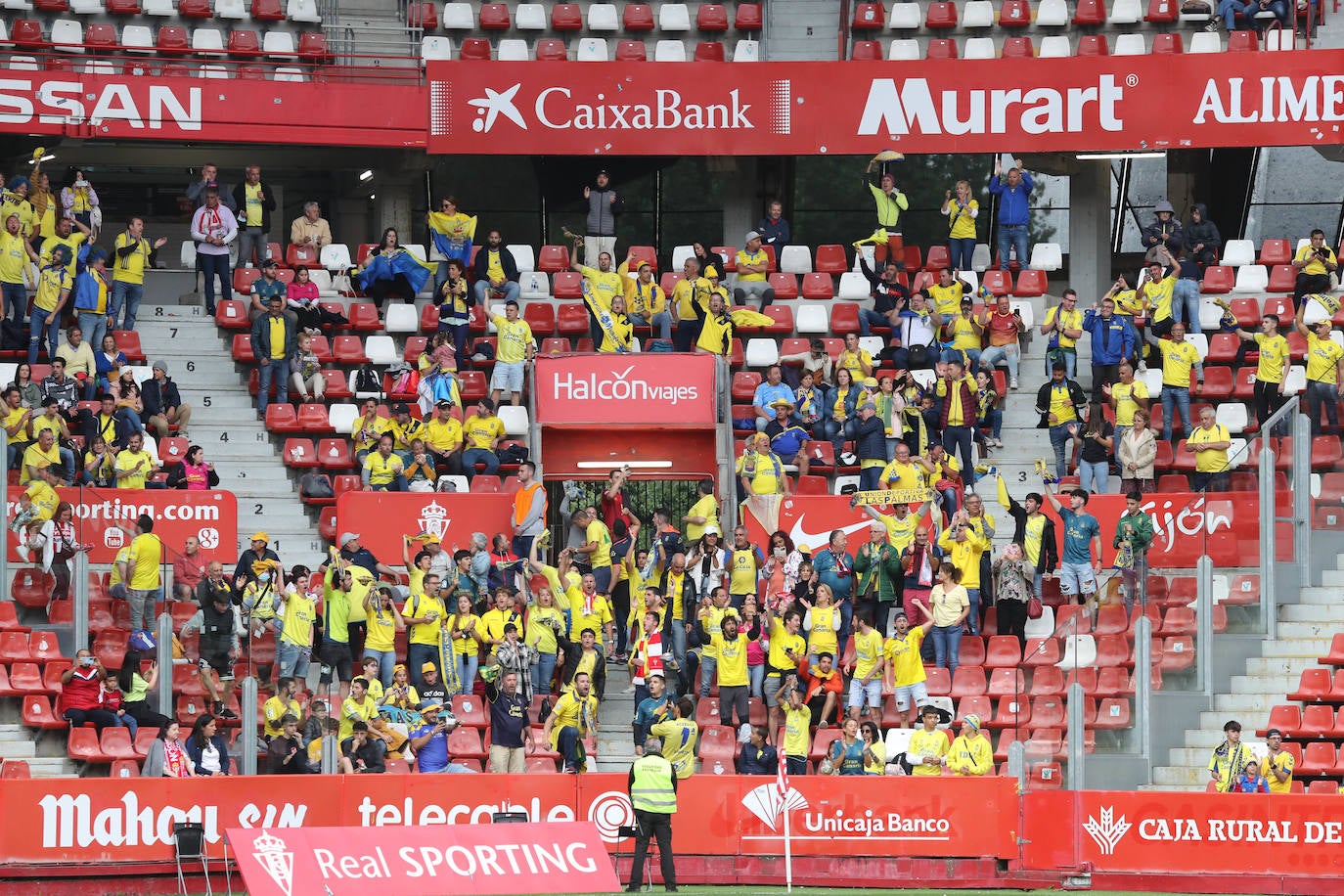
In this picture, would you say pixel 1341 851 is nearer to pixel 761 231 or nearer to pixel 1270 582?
pixel 1270 582

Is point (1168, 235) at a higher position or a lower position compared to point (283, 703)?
higher

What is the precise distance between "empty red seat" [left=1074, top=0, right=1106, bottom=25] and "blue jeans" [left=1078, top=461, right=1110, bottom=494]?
8125mm

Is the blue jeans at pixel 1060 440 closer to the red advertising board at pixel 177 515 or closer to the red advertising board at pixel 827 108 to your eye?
the red advertising board at pixel 827 108

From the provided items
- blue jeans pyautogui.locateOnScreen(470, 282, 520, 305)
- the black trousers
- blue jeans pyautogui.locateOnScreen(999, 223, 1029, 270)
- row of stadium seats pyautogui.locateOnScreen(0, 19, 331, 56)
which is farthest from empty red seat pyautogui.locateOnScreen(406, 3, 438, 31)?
the black trousers

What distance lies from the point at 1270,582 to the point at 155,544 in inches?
436

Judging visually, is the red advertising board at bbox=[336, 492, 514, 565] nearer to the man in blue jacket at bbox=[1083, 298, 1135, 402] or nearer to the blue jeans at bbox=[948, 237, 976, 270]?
the man in blue jacket at bbox=[1083, 298, 1135, 402]

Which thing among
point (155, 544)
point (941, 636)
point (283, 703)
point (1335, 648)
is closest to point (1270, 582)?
point (1335, 648)

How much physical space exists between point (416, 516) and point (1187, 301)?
9885 mm

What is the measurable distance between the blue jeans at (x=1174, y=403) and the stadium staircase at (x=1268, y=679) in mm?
3380

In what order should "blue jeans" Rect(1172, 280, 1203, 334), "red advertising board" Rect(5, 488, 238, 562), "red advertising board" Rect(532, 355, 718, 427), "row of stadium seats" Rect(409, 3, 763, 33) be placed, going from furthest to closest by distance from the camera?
"row of stadium seats" Rect(409, 3, 763, 33) → "blue jeans" Rect(1172, 280, 1203, 334) → "red advertising board" Rect(532, 355, 718, 427) → "red advertising board" Rect(5, 488, 238, 562)

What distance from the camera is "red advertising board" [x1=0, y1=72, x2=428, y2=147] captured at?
29734 millimetres

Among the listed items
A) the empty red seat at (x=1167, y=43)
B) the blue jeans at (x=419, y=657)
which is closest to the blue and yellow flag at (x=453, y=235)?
the blue jeans at (x=419, y=657)

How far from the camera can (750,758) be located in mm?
21938

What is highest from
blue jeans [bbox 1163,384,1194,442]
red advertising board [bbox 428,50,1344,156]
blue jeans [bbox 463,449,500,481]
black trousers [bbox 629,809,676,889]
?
red advertising board [bbox 428,50,1344,156]
